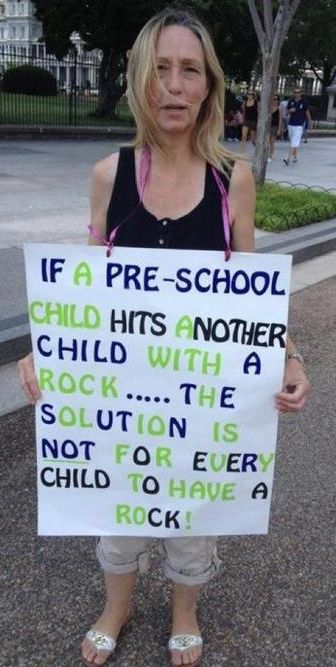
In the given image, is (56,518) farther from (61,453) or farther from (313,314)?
(313,314)

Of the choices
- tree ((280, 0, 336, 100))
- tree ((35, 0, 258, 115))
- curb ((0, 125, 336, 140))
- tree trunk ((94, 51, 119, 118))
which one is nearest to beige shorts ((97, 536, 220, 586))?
curb ((0, 125, 336, 140))

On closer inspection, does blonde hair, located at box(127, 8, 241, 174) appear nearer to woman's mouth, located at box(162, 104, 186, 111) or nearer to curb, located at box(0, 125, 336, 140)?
woman's mouth, located at box(162, 104, 186, 111)

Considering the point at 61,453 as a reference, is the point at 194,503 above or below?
below

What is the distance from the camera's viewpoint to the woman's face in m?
1.76

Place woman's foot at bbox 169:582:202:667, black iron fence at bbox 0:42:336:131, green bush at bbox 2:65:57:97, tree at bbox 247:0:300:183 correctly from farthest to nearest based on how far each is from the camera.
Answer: green bush at bbox 2:65:57:97, black iron fence at bbox 0:42:336:131, tree at bbox 247:0:300:183, woman's foot at bbox 169:582:202:667

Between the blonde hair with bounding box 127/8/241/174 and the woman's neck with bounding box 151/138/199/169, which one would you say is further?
the woman's neck with bounding box 151/138/199/169

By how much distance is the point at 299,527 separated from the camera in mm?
3027

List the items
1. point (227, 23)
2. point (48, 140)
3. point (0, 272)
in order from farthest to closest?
1. point (227, 23)
2. point (48, 140)
3. point (0, 272)

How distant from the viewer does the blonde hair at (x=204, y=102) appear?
5.81 ft

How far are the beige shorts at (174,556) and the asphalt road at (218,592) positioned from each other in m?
0.35

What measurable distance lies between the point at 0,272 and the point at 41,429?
427 cm

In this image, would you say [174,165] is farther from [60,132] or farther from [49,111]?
[49,111]

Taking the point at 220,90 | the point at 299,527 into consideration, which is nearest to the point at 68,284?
the point at 220,90

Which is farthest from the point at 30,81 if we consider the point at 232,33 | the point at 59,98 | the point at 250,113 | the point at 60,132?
the point at 250,113
